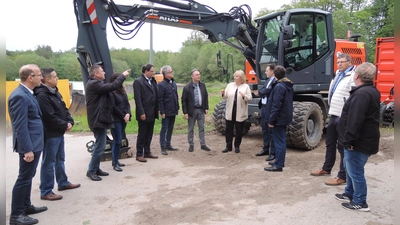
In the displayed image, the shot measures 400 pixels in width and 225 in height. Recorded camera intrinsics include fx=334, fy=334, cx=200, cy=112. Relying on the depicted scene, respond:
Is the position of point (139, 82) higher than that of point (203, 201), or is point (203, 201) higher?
point (139, 82)

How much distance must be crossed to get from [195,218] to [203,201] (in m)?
0.54

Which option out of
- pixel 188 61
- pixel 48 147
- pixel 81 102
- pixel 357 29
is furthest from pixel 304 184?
pixel 188 61

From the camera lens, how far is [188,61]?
51.8m

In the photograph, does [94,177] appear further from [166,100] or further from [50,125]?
[166,100]

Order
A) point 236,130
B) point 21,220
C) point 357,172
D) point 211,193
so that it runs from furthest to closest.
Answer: point 236,130
point 211,193
point 357,172
point 21,220

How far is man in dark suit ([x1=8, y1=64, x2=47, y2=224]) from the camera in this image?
3.70 m

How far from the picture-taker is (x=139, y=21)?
6531 millimetres

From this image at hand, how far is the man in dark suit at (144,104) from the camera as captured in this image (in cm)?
636

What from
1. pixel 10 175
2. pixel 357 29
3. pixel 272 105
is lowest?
pixel 10 175

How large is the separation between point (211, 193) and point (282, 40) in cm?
379

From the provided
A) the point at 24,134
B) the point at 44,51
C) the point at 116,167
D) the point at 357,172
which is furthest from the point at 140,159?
the point at 44,51

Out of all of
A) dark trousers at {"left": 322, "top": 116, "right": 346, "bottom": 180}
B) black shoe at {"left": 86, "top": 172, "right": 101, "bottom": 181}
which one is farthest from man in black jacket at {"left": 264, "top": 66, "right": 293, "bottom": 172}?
black shoe at {"left": 86, "top": 172, "right": 101, "bottom": 181}

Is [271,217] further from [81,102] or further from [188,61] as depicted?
[188,61]

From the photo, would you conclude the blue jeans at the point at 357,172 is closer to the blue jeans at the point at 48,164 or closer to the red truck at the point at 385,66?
the blue jeans at the point at 48,164
